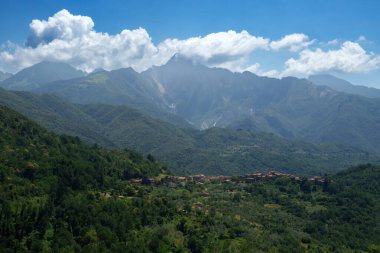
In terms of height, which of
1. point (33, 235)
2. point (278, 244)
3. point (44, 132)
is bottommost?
point (278, 244)

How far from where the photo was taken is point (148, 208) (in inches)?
4377

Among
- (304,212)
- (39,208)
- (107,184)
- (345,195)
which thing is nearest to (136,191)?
(107,184)

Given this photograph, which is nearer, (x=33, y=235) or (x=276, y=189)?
(x=33, y=235)

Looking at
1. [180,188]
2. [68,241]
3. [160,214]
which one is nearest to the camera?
[68,241]

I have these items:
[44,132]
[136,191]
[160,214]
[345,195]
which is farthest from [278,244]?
[44,132]

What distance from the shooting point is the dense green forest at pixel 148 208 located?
301 ft

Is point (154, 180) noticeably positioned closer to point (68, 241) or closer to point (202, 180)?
point (202, 180)

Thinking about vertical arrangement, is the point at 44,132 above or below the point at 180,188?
above

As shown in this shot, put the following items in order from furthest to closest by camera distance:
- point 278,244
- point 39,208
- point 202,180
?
1. point 202,180
2. point 278,244
3. point 39,208

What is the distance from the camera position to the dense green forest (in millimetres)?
91625

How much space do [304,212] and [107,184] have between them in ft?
198

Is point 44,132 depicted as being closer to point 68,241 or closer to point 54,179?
point 54,179

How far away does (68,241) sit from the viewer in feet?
281

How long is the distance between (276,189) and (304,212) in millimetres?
26337
